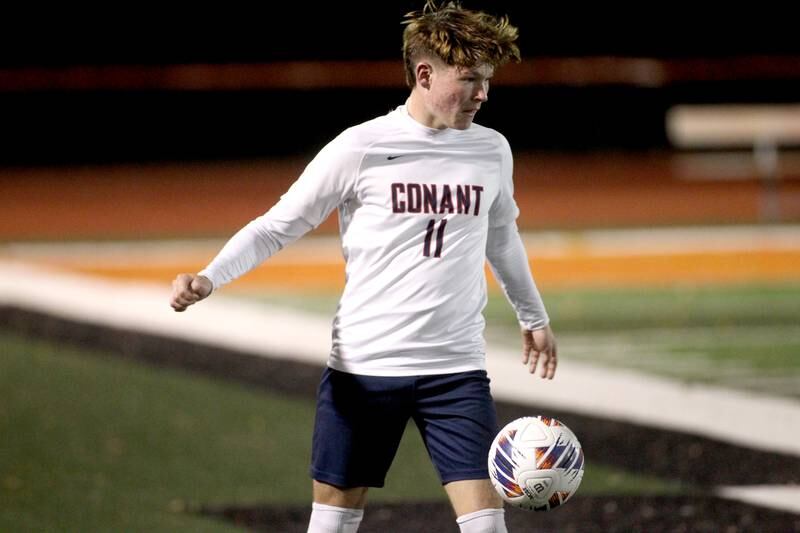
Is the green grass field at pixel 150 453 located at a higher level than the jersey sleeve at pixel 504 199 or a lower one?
lower

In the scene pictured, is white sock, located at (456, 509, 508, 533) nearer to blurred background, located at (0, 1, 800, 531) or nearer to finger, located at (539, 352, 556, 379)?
finger, located at (539, 352, 556, 379)

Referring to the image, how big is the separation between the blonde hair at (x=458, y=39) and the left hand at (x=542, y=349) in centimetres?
97

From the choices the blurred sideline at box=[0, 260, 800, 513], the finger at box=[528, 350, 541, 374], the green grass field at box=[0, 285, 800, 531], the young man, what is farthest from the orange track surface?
the young man

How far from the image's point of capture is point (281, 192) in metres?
25.5

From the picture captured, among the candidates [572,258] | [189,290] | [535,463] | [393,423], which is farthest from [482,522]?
[572,258]

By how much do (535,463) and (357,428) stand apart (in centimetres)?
56

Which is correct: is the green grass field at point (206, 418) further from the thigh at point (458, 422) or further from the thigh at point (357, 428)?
the thigh at point (458, 422)

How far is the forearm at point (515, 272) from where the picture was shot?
5.45 meters

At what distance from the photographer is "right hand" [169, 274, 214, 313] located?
4.97 meters

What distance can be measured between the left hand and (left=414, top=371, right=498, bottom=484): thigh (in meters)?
0.47

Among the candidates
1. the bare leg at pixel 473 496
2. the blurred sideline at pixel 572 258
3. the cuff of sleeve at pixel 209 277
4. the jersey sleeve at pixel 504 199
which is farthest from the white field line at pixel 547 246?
the cuff of sleeve at pixel 209 277

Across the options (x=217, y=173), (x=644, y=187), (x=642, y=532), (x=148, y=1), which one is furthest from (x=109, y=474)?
(x=148, y=1)

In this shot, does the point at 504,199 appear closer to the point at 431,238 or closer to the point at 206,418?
the point at 431,238

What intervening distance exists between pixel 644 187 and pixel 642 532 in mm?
19408
